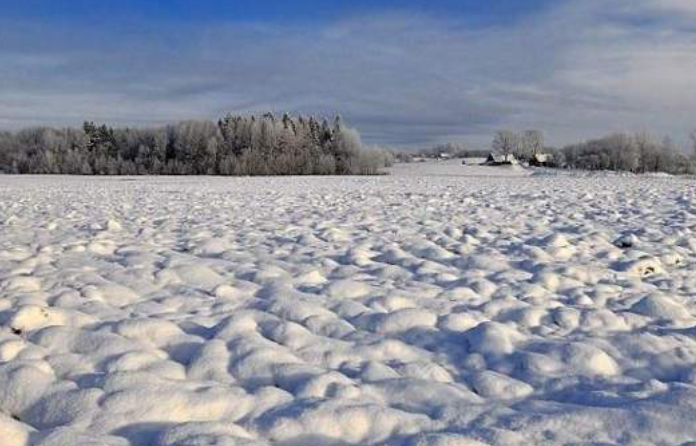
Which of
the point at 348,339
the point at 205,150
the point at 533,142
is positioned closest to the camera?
the point at 348,339

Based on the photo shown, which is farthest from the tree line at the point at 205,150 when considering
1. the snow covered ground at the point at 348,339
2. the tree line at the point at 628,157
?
the snow covered ground at the point at 348,339

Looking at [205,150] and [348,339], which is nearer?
[348,339]

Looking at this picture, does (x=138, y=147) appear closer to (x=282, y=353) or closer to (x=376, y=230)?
(x=376, y=230)

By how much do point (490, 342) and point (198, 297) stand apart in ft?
8.78

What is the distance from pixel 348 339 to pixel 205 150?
7372 centimetres

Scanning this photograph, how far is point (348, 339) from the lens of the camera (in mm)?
4680

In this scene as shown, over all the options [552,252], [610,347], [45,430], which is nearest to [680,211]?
[552,252]

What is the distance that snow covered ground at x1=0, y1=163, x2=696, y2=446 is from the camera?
3275mm

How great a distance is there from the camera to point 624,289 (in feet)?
20.1

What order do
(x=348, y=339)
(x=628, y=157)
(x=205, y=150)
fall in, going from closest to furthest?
(x=348, y=339), (x=205, y=150), (x=628, y=157)

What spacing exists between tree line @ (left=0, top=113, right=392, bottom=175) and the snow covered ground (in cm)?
6332

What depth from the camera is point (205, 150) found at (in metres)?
75.6

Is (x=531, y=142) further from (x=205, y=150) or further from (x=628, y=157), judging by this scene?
(x=205, y=150)

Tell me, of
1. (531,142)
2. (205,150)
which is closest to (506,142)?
(531,142)
